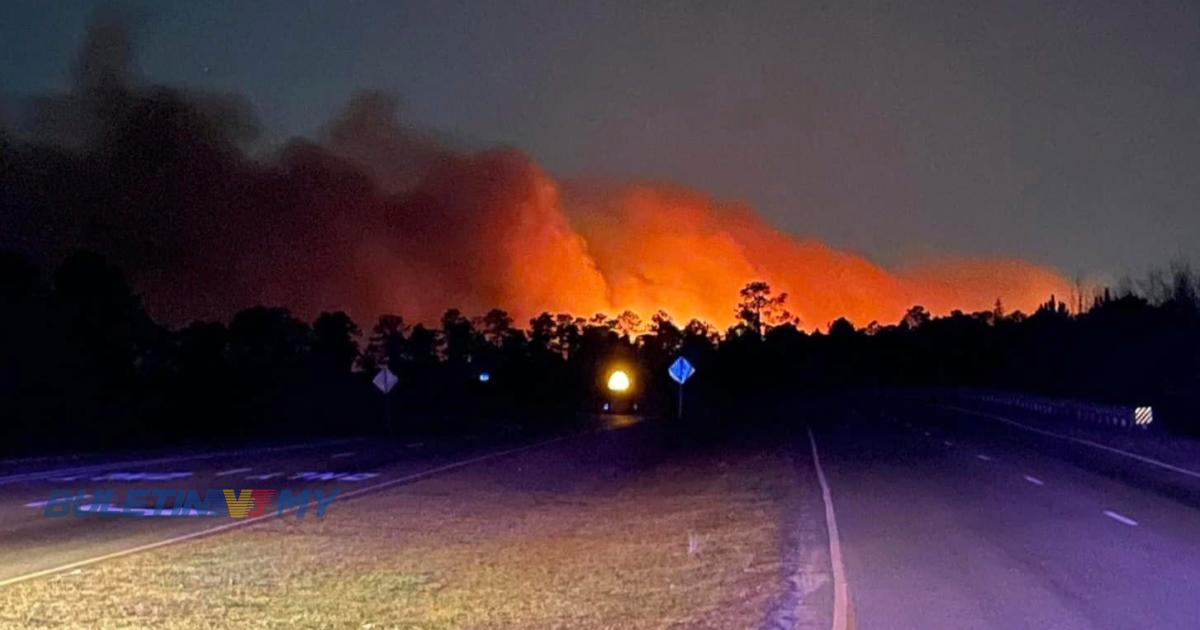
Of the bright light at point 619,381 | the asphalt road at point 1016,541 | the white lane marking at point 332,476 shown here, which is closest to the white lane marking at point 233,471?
the white lane marking at point 332,476

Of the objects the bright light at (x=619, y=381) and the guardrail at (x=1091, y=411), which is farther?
the bright light at (x=619, y=381)

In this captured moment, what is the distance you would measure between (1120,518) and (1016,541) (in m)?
4.22

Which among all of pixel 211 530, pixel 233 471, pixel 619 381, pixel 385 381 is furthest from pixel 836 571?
pixel 619 381

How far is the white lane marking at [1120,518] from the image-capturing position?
22.4 metres

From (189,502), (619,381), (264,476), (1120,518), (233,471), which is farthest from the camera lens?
(619,381)

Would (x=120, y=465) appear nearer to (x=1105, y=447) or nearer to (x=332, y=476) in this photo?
(x=332, y=476)

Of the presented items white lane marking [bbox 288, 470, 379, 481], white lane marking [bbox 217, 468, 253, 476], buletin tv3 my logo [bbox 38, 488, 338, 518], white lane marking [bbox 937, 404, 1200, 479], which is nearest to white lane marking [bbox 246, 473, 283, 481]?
white lane marking [bbox 288, 470, 379, 481]

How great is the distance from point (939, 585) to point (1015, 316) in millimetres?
176109

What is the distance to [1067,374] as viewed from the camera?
109938 mm

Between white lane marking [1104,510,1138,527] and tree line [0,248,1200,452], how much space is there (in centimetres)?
3558

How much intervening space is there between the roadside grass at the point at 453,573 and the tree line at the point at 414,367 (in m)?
30.3

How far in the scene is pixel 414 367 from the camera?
385ft

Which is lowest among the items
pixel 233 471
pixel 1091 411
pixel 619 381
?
pixel 233 471

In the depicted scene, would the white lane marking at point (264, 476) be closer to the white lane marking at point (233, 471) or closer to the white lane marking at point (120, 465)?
the white lane marking at point (233, 471)
